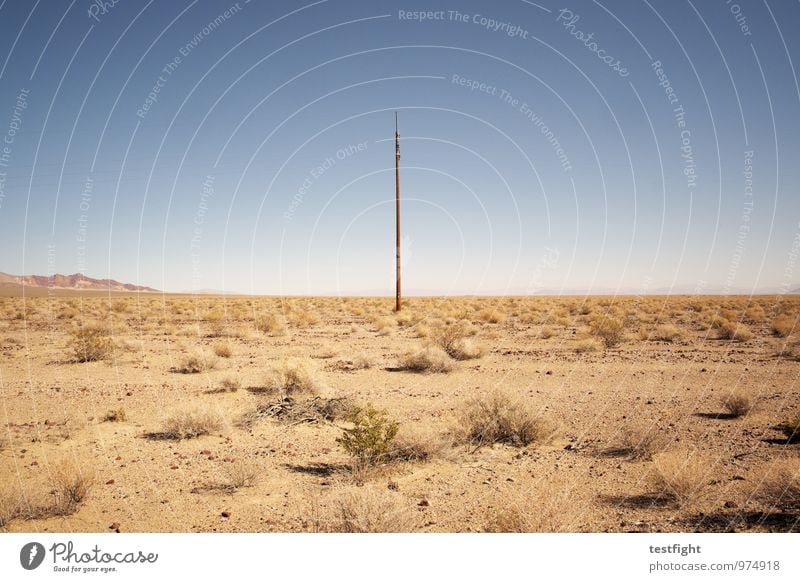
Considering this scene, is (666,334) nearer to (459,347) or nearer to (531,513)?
(459,347)

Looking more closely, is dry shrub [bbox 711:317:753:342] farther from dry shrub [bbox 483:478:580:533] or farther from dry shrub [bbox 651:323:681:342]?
dry shrub [bbox 483:478:580:533]

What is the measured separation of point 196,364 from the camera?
14125mm

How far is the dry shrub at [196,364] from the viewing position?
1412cm

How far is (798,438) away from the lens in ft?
24.2

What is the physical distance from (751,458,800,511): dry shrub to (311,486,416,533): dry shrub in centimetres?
426

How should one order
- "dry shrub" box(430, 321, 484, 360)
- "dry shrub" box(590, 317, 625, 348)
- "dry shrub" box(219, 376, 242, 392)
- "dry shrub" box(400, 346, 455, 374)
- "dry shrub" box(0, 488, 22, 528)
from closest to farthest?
"dry shrub" box(0, 488, 22, 528) < "dry shrub" box(219, 376, 242, 392) < "dry shrub" box(400, 346, 455, 374) < "dry shrub" box(430, 321, 484, 360) < "dry shrub" box(590, 317, 625, 348)

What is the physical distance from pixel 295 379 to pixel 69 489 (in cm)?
594

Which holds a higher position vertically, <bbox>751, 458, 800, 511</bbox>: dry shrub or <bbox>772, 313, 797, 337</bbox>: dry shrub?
<bbox>772, 313, 797, 337</bbox>: dry shrub

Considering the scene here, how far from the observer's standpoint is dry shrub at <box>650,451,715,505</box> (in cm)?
538

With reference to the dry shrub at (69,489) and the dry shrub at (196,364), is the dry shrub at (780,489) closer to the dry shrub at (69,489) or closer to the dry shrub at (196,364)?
the dry shrub at (69,489)

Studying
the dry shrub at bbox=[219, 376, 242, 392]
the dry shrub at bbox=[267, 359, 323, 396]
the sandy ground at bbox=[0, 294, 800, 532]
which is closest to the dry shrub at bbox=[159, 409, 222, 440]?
the sandy ground at bbox=[0, 294, 800, 532]

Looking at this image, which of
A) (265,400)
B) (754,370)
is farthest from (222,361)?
(754,370)
